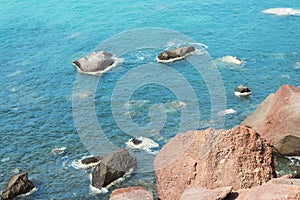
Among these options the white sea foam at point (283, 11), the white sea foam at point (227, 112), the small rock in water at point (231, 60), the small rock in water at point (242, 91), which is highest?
the white sea foam at point (283, 11)

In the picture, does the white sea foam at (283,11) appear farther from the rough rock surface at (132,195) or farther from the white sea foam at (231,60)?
the rough rock surface at (132,195)

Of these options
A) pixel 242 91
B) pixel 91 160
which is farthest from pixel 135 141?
pixel 242 91

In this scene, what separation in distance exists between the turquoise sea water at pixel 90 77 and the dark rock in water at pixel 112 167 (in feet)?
2.23

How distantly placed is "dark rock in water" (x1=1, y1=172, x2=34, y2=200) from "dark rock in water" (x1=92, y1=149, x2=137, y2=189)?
370cm

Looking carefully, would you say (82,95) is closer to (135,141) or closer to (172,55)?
(135,141)

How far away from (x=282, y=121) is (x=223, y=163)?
33.4ft

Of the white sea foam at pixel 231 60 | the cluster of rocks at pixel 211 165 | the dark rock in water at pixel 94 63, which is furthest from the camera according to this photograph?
the white sea foam at pixel 231 60

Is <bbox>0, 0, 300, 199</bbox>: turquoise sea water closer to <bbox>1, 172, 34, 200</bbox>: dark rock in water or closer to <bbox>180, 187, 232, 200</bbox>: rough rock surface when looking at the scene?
<bbox>1, 172, 34, 200</bbox>: dark rock in water

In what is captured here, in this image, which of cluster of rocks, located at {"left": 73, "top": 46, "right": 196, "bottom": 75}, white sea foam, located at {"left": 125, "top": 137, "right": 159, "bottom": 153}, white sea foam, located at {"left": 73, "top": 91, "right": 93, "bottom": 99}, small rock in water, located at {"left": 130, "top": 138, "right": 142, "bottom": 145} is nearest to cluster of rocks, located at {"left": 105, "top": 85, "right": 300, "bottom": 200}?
white sea foam, located at {"left": 125, "top": 137, "right": 159, "bottom": 153}

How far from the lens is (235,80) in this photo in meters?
39.9

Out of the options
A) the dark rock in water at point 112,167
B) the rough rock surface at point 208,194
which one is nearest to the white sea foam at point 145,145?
the dark rock in water at point 112,167

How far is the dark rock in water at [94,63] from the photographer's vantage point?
139 feet

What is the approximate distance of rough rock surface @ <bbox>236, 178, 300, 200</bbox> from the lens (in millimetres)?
14461

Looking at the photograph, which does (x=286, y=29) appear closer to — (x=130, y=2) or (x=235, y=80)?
(x=235, y=80)
